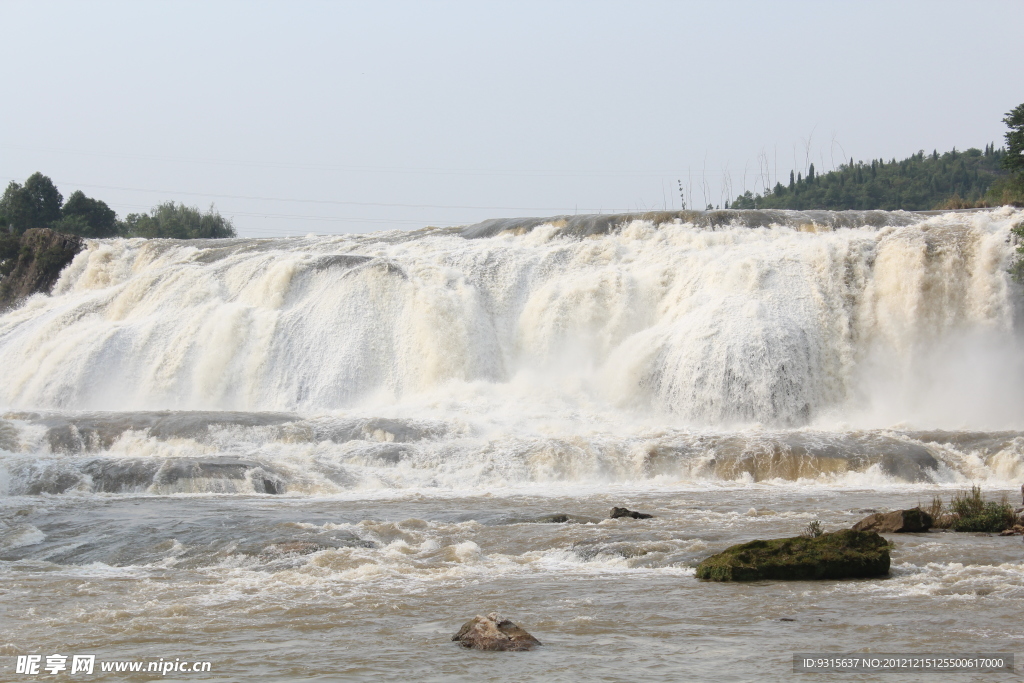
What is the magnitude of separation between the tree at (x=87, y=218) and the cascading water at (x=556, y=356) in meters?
25.5

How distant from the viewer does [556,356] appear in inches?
1144

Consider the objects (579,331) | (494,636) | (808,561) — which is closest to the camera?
(494,636)

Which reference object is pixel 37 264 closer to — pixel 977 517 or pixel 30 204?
pixel 30 204

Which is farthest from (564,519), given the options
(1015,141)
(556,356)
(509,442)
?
(1015,141)

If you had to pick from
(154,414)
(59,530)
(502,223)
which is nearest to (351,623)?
(59,530)

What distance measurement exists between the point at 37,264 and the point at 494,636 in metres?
A: 40.4

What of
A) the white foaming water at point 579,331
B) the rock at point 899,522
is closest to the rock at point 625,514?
the rock at point 899,522

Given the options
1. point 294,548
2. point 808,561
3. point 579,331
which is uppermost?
point 579,331

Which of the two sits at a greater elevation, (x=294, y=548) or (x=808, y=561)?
(x=808, y=561)

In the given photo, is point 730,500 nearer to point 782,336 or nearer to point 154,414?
point 782,336

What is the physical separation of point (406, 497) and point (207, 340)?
609 inches

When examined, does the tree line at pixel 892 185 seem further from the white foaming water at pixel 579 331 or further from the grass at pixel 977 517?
the grass at pixel 977 517

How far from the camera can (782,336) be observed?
2545cm

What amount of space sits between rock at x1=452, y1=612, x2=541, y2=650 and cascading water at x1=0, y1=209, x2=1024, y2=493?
1124 cm
